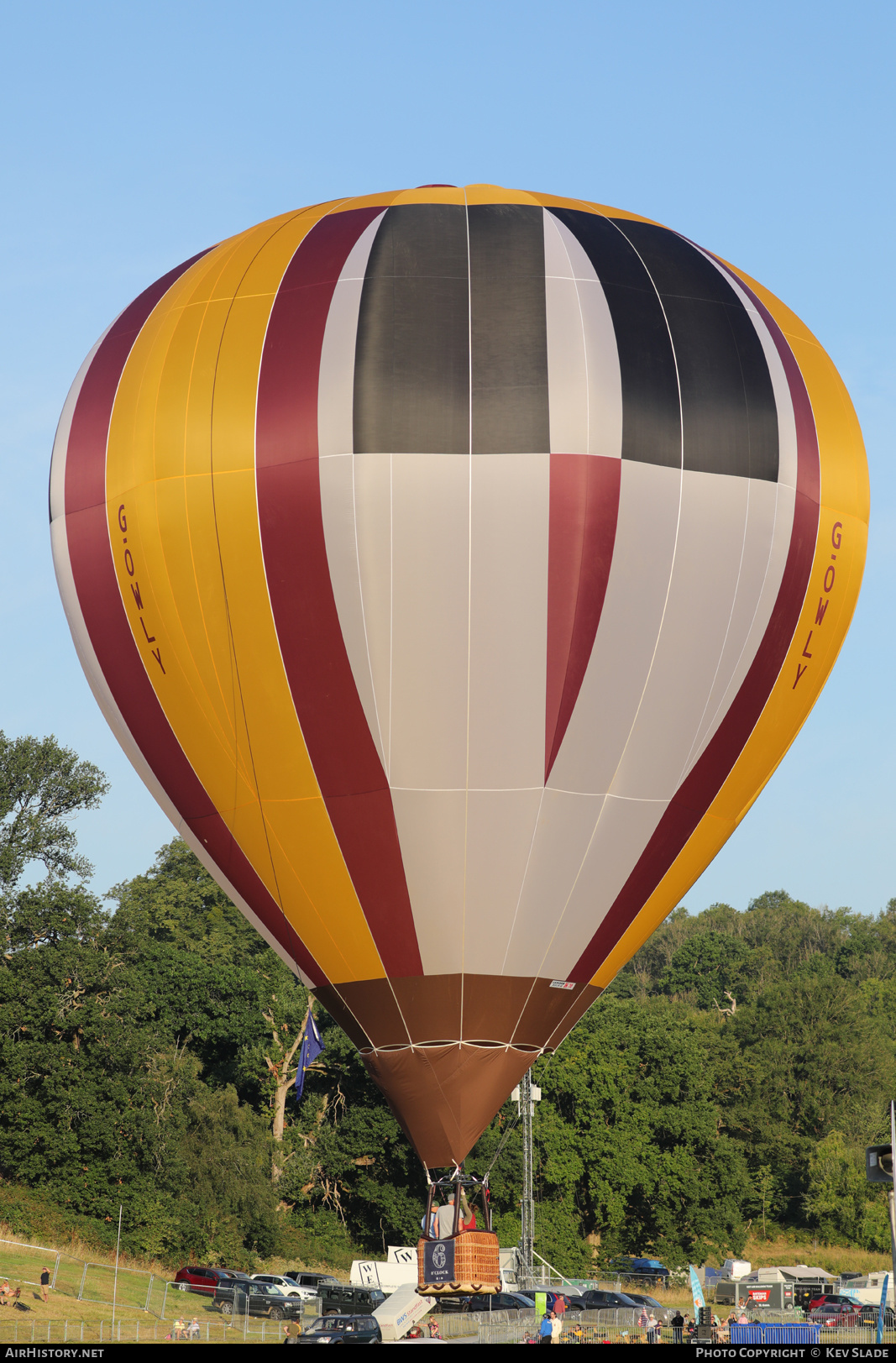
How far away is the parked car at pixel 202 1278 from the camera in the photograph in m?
34.4

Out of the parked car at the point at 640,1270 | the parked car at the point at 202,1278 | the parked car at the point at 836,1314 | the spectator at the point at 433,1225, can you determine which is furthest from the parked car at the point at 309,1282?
the spectator at the point at 433,1225

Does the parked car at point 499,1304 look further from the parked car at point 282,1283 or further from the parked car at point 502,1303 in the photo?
the parked car at point 282,1283

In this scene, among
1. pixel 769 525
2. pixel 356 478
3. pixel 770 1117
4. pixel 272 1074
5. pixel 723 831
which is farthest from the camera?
pixel 770 1117

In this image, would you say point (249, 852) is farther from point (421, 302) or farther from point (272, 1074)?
point (272, 1074)

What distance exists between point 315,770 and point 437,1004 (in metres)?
2.86

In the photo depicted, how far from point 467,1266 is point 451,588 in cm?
701

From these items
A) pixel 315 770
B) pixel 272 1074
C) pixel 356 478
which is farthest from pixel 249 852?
pixel 272 1074

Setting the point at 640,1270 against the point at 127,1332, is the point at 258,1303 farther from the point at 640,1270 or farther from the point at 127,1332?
the point at 640,1270

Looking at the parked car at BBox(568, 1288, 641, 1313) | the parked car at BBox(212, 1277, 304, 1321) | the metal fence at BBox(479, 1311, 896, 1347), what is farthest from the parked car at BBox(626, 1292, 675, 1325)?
the parked car at BBox(212, 1277, 304, 1321)

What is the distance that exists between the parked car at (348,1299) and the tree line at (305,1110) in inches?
273

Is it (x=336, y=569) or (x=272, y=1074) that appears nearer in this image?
(x=336, y=569)

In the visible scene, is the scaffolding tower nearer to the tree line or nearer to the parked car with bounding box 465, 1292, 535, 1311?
the parked car with bounding box 465, 1292, 535, 1311

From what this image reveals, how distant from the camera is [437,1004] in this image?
56.2 ft

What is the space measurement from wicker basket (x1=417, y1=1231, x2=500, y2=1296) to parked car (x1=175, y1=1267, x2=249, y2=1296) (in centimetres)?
1964
